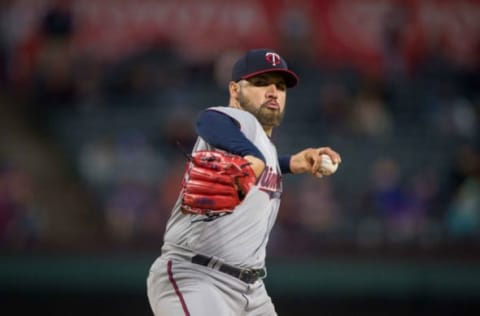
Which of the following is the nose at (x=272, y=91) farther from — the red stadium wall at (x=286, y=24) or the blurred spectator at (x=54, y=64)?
the red stadium wall at (x=286, y=24)

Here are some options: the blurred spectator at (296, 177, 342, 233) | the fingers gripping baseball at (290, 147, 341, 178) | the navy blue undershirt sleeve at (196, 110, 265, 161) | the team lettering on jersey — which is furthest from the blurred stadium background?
the navy blue undershirt sleeve at (196, 110, 265, 161)

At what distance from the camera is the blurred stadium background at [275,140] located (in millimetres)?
7238

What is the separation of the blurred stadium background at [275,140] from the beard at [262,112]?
333 cm

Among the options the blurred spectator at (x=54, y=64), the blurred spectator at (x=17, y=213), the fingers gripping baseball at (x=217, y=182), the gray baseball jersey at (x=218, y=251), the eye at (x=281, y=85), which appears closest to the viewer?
the fingers gripping baseball at (x=217, y=182)

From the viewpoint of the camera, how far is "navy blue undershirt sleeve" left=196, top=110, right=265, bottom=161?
3.56m

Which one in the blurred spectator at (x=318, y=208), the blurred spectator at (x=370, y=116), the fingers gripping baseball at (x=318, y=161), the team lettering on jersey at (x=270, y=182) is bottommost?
the blurred spectator at (x=318, y=208)

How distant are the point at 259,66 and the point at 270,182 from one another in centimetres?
51

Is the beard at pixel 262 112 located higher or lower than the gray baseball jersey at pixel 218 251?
higher

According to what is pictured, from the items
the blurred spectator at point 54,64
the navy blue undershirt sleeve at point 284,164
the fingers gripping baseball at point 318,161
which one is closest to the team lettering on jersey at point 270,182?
the fingers gripping baseball at point 318,161

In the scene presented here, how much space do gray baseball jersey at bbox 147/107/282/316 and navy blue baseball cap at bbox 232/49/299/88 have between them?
220 millimetres

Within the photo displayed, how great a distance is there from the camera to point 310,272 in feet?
23.8

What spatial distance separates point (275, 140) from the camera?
1016 centimetres

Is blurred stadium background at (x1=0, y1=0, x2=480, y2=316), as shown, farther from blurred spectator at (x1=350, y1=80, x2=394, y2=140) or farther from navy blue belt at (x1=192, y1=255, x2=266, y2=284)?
navy blue belt at (x1=192, y1=255, x2=266, y2=284)

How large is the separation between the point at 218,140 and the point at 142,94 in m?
7.41
